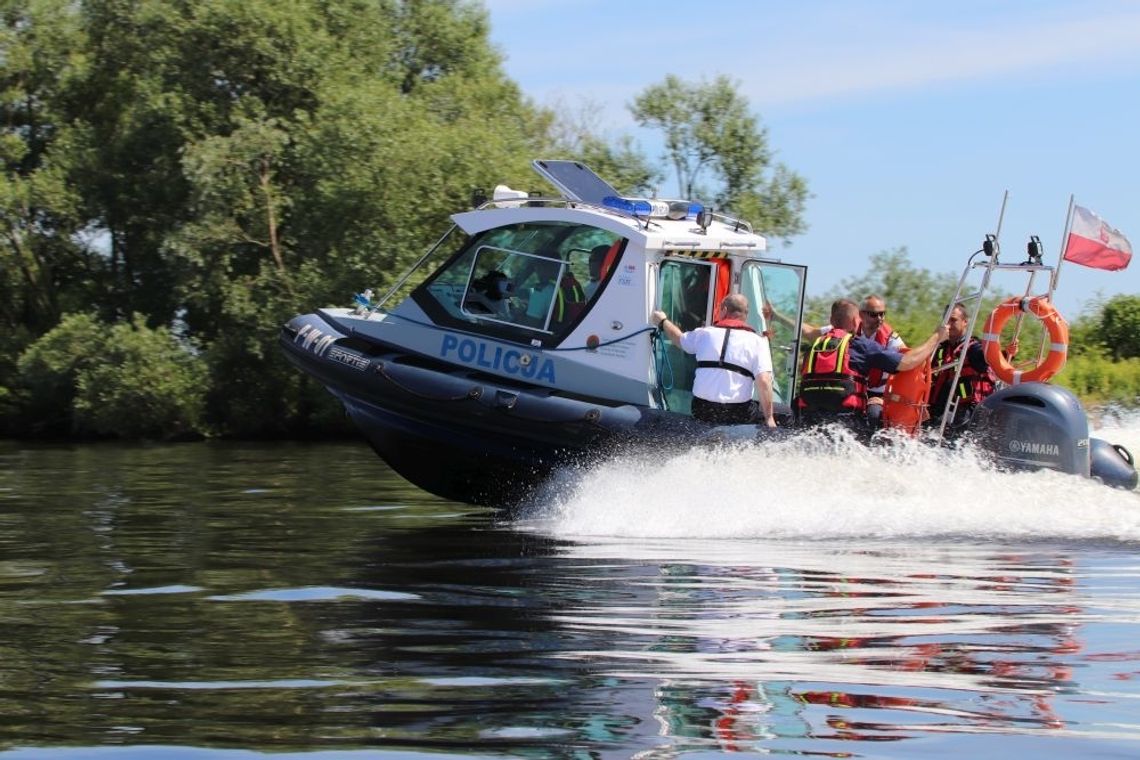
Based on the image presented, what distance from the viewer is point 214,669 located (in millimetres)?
5594

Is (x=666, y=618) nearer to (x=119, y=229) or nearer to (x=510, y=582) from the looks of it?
(x=510, y=582)

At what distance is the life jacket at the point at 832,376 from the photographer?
9.96 meters

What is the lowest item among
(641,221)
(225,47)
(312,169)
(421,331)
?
(421,331)

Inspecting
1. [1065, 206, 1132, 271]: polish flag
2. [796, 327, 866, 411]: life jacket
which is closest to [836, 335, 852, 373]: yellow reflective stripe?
[796, 327, 866, 411]: life jacket

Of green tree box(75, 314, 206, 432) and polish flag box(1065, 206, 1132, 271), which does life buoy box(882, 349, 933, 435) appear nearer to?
polish flag box(1065, 206, 1132, 271)

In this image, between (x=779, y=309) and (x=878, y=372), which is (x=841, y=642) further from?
(x=779, y=309)

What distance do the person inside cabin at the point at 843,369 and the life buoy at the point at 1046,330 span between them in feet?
1.01

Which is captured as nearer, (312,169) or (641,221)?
(641,221)

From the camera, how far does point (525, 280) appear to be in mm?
10688

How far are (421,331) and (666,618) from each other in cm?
476

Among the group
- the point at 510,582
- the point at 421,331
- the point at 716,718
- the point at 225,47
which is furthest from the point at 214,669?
the point at 225,47

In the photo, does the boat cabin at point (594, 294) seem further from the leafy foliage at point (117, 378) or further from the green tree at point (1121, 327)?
the green tree at point (1121, 327)

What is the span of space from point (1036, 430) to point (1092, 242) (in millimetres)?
1295

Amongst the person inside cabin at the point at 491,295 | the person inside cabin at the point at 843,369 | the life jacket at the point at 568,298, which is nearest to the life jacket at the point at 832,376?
the person inside cabin at the point at 843,369
